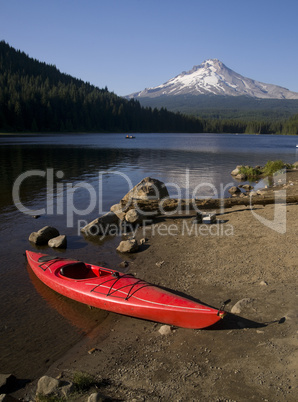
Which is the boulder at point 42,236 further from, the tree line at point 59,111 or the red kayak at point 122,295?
the tree line at point 59,111

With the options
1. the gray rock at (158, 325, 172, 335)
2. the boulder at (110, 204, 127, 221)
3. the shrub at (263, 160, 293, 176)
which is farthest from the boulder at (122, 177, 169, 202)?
the shrub at (263, 160, 293, 176)

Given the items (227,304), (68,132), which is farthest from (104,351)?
(68,132)

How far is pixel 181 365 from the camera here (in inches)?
240

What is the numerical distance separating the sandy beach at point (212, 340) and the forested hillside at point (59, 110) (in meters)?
108

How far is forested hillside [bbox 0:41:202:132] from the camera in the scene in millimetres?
109125

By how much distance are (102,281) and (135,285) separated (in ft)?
3.23

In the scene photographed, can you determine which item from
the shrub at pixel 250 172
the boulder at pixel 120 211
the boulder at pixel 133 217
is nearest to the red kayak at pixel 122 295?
the boulder at pixel 133 217

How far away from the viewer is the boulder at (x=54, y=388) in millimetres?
5383

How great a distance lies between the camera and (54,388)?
5438 millimetres

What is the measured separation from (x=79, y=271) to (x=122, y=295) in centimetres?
248

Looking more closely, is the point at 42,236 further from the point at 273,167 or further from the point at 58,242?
the point at 273,167

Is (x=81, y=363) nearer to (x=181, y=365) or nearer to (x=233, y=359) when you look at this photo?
(x=181, y=365)

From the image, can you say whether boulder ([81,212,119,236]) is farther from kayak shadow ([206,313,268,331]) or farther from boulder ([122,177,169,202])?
kayak shadow ([206,313,268,331])

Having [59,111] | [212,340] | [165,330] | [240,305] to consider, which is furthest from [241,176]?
[59,111]
